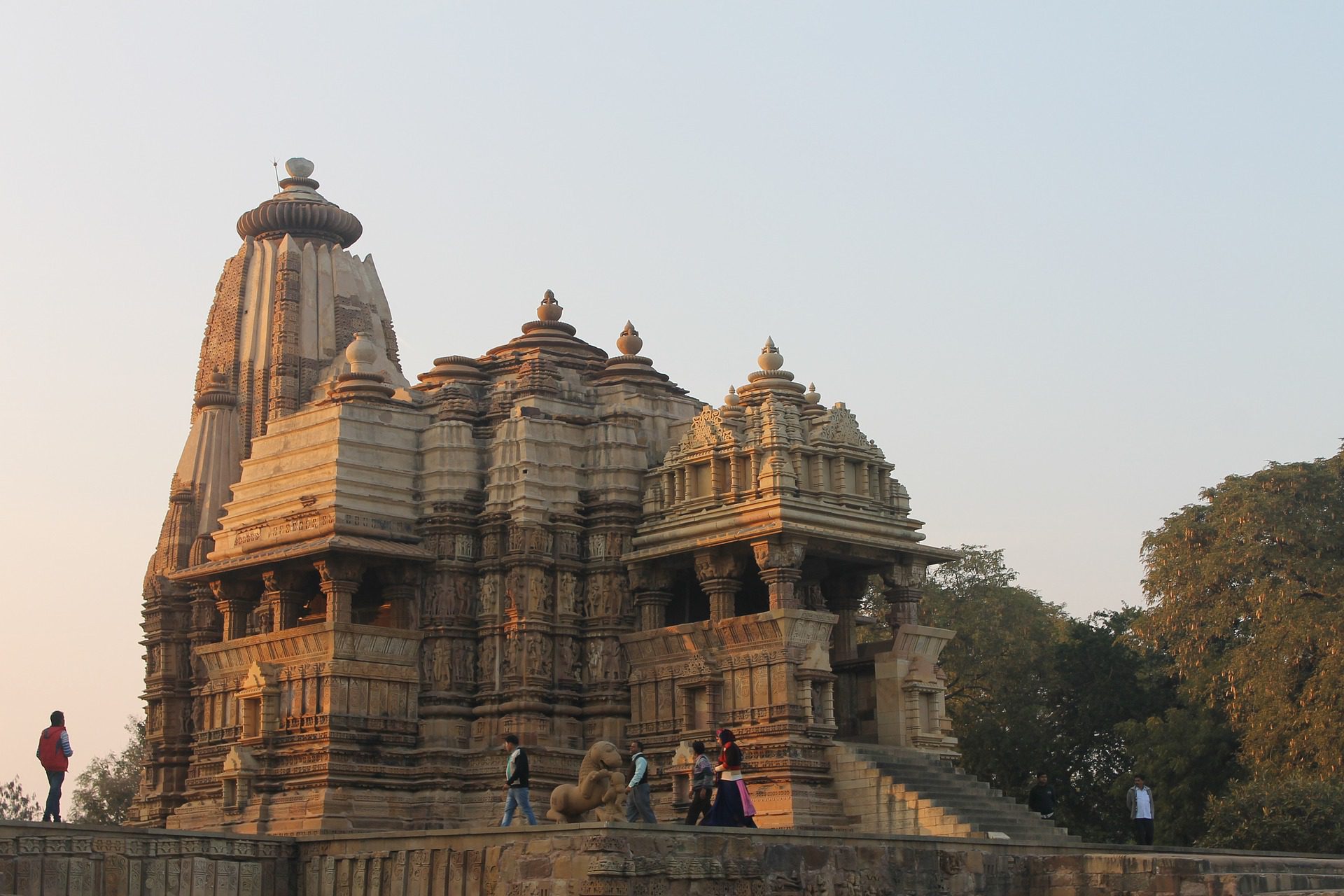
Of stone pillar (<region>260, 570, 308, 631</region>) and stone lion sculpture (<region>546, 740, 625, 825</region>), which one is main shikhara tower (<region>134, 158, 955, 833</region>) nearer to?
stone pillar (<region>260, 570, 308, 631</region>)

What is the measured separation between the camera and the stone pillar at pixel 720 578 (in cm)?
3170

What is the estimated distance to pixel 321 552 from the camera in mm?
32250

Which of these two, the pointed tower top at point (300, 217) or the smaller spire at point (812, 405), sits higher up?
the pointed tower top at point (300, 217)

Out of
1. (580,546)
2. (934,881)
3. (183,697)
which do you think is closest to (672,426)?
(580,546)

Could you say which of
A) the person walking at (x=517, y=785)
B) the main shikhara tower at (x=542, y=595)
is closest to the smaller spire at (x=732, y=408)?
the main shikhara tower at (x=542, y=595)

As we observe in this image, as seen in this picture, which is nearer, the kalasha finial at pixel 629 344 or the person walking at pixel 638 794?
the person walking at pixel 638 794

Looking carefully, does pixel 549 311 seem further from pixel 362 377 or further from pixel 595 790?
pixel 595 790

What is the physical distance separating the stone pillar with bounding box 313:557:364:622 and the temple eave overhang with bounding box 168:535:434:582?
0.29m

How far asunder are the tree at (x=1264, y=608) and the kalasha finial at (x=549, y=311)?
43.1ft

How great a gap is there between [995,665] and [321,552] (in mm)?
20090

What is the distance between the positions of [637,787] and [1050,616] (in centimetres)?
3157

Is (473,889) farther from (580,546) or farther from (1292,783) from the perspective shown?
(1292,783)

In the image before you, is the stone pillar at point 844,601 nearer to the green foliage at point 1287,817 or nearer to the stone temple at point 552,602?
the stone temple at point 552,602

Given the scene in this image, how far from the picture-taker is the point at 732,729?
3066cm
